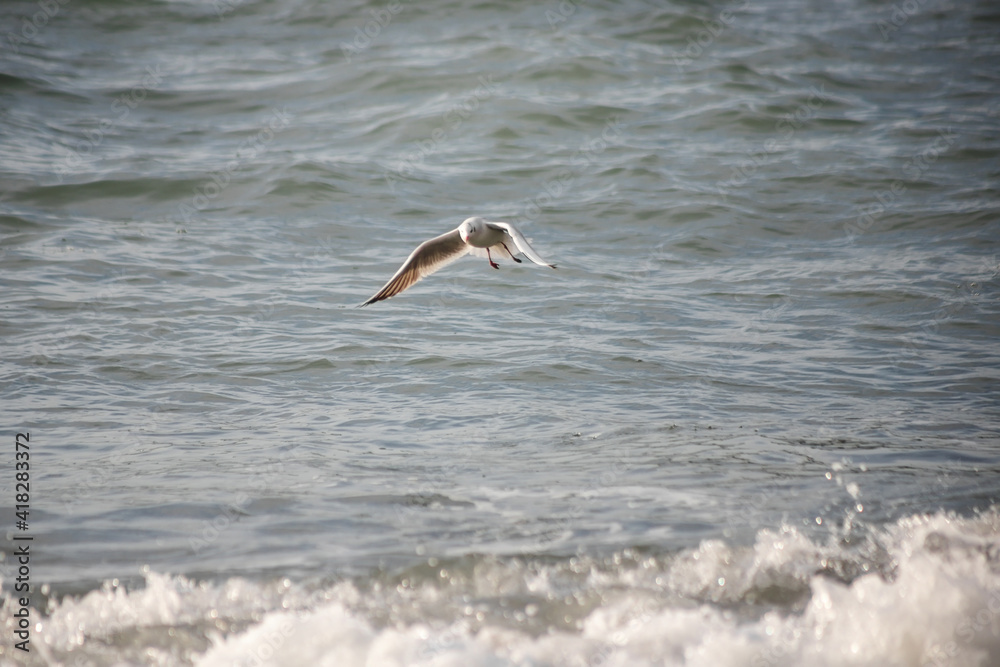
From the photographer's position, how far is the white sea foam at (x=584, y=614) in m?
3.85

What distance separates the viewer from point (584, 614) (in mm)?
4078

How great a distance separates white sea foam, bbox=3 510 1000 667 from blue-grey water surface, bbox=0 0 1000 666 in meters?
0.02

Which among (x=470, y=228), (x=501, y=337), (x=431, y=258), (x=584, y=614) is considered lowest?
(x=584, y=614)

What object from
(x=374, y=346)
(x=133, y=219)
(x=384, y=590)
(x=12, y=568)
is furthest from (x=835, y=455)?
(x=133, y=219)

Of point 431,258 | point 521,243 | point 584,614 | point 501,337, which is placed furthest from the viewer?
point 501,337

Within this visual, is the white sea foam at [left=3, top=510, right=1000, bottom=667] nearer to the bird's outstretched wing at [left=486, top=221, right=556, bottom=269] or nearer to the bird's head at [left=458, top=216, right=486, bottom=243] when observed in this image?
the bird's outstretched wing at [left=486, top=221, right=556, bottom=269]

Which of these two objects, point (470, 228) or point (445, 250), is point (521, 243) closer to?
point (470, 228)

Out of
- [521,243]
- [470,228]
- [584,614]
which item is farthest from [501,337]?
[584,614]

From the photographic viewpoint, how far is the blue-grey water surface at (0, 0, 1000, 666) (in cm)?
416

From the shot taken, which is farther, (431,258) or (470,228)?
(431,258)

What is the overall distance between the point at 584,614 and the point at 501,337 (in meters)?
3.88

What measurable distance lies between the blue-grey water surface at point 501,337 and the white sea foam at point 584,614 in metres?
0.02

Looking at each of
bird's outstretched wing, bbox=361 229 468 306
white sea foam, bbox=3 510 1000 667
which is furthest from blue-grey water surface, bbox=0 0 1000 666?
bird's outstretched wing, bbox=361 229 468 306

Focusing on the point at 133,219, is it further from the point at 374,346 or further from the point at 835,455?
the point at 835,455
